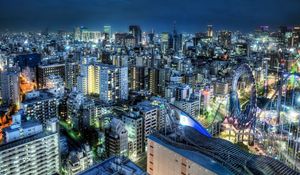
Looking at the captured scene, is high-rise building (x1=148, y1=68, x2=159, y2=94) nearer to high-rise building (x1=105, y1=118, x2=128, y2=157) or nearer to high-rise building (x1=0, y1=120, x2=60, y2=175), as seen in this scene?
high-rise building (x1=105, y1=118, x2=128, y2=157)

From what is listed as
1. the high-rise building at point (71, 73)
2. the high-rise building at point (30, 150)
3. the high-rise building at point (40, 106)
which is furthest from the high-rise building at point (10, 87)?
the high-rise building at point (30, 150)

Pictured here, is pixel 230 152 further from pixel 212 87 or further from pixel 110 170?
pixel 212 87

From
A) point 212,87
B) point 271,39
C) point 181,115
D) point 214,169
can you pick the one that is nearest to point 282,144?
point 181,115

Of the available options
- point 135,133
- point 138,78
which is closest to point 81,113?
point 135,133

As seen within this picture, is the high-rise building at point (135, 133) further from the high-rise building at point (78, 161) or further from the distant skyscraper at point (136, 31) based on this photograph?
the distant skyscraper at point (136, 31)

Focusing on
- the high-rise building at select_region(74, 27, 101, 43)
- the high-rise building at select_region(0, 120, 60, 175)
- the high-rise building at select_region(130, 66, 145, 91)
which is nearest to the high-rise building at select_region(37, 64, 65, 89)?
the high-rise building at select_region(130, 66, 145, 91)
